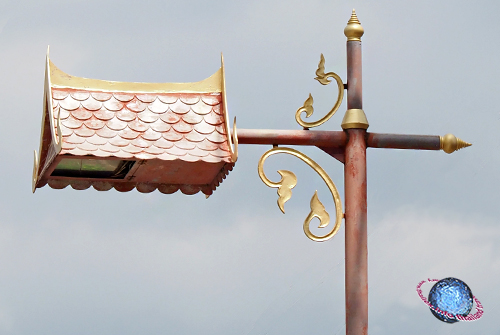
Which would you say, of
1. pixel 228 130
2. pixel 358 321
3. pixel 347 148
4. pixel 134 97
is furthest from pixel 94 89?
pixel 358 321

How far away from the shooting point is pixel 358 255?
6.99 m

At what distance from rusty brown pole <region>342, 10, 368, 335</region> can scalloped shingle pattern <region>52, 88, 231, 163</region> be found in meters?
0.86

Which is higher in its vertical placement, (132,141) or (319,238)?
(132,141)

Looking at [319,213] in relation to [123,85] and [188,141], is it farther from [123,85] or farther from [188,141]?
[123,85]

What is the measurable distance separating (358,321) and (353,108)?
135cm

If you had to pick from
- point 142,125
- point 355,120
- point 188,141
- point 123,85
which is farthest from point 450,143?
point 123,85

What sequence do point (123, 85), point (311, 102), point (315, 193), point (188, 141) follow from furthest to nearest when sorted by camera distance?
point (311, 102) → point (315, 193) → point (123, 85) → point (188, 141)

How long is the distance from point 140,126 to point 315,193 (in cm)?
119

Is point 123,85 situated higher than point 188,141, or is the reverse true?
point 123,85

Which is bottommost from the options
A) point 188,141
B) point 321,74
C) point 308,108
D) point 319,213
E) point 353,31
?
point 319,213

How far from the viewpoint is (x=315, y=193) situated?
23.2 feet

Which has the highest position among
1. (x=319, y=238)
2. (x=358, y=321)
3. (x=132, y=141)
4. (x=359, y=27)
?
(x=359, y=27)

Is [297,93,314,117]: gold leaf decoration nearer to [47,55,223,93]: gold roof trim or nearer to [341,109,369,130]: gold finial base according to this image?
[341,109,369,130]: gold finial base

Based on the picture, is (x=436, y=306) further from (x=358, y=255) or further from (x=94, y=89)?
(x=94, y=89)
